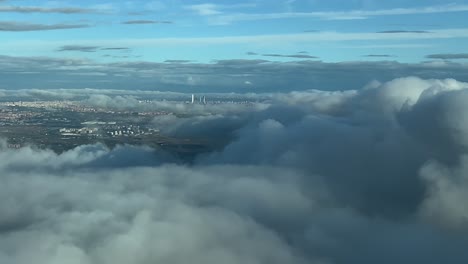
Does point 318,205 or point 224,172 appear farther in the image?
point 224,172

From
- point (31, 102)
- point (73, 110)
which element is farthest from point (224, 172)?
point (31, 102)

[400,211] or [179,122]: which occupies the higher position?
[179,122]

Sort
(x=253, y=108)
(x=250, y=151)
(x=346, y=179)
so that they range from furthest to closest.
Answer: (x=253, y=108), (x=250, y=151), (x=346, y=179)

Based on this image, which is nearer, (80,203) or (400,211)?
(80,203)

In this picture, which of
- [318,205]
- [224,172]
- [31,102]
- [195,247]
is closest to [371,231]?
[318,205]

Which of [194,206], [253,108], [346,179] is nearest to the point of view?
[194,206]

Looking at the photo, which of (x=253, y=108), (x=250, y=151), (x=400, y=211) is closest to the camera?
(x=400, y=211)

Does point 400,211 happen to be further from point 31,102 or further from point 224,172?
point 31,102

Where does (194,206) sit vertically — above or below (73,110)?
below

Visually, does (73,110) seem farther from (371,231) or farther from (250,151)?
(371,231)
